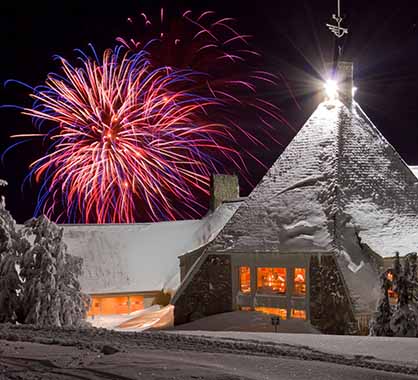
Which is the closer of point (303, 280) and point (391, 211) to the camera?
point (303, 280)

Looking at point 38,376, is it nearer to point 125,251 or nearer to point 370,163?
point 370,163

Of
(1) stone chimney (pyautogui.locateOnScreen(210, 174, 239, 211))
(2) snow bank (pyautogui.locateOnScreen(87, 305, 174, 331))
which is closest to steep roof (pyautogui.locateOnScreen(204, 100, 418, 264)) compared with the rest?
(2) snow bank (pyautogui.locateOnScreen(87, 305, 174, 331))

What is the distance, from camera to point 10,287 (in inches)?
832

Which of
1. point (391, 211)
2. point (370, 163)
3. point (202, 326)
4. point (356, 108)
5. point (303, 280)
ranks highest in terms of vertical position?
point (356, 108)

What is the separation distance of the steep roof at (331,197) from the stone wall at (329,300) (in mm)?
582

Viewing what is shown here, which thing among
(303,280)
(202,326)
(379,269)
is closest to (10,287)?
(202,326)

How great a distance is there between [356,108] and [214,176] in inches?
383

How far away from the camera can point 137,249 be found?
34344 millimetres

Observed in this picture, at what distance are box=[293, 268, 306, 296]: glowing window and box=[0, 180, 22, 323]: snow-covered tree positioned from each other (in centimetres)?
881

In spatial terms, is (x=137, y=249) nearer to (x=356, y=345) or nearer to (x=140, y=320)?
(x=140, y=320)

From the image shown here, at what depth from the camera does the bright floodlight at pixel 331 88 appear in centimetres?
2608

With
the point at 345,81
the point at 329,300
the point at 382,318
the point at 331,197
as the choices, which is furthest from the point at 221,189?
the point at 382,318

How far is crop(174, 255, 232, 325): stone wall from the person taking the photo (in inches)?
931

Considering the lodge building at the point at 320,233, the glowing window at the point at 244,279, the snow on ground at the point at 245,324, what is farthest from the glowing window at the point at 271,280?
the snow on ground at the point at 245,324
